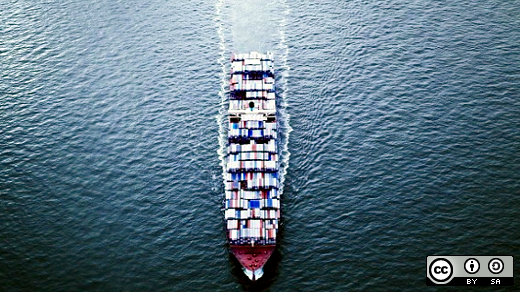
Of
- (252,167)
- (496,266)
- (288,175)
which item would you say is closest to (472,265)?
(496,266)

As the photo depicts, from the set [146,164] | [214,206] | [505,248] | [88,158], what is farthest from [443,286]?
[88,158]

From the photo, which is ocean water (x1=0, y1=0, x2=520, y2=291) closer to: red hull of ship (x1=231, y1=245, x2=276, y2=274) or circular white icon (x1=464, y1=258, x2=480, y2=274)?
red hull of ship (x1=231, y1=245, x2=276, y2=274)

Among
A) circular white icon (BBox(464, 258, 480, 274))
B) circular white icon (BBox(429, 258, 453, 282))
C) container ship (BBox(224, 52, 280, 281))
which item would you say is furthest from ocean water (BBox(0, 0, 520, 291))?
container ship (BBox(224, 52, 280, 281))

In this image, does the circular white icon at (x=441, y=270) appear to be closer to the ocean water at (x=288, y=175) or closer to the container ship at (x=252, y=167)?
the ocean water at (x=288, y=175)

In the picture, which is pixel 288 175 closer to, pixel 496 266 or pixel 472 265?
pixel 472 265

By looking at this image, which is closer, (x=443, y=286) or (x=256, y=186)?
(x=443, y=286)

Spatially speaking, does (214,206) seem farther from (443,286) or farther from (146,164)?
(443,286)

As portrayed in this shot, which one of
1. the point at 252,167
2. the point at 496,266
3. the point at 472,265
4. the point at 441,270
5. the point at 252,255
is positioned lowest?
the point at 441,270
